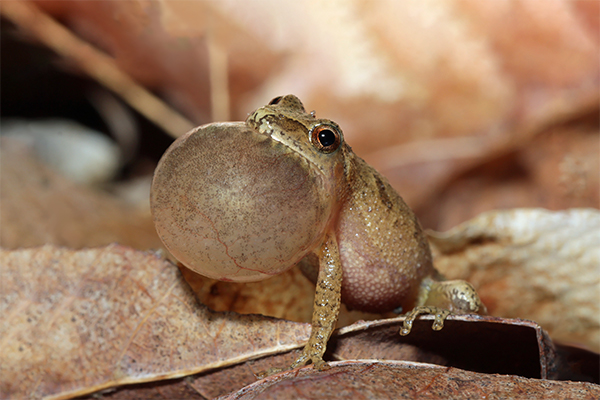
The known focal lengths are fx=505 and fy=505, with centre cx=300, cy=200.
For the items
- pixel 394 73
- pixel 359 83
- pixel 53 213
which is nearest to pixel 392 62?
pixel 394 73

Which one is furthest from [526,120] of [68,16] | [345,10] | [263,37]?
[68,16]

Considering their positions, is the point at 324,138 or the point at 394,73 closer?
the point at 324,138

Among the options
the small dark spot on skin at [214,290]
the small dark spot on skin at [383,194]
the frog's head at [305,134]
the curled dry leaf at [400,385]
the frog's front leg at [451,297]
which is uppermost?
the small dark spot on skin at [383,194]

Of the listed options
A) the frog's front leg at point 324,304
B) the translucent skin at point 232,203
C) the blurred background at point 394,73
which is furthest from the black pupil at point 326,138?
the blurred background at point 394,73

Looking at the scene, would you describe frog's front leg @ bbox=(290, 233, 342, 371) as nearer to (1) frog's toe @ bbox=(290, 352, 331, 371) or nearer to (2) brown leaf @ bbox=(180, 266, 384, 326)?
(1) frog's toe @ bbox=(290, 352, 331, 371)

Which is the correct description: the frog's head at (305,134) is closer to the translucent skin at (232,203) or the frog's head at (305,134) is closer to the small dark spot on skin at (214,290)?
the translucent skin at (232,203)

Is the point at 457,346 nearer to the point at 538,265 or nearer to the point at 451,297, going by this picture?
the point at 451,297
